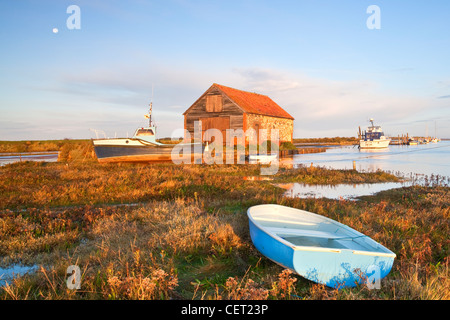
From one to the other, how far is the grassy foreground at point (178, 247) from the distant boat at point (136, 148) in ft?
37.3

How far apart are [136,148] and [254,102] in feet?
56.6

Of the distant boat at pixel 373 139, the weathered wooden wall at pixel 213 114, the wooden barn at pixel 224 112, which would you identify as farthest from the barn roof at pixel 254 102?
the distant boat at pixel 373 139

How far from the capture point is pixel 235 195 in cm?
1190

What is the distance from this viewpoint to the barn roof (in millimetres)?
32175

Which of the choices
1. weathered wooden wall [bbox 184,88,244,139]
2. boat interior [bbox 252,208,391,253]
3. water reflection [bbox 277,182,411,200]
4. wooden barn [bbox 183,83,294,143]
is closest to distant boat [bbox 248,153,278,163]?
wooden barn [bbox 183,83,294,143]

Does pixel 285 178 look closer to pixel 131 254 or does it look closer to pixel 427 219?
pixel 427 219

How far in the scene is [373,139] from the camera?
59469 millimetres

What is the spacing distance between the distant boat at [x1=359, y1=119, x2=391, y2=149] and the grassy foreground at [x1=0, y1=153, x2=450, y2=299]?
165 feet

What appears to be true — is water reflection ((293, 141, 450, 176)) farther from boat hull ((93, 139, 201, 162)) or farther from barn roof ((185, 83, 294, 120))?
boat hull ((93, 139, 201, 162))

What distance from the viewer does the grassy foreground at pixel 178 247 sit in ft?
14.5

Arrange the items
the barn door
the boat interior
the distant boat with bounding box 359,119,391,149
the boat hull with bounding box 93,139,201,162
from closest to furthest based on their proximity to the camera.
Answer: the boat interior < the boat hull with bounding box 93,139,201,162 < the barn door < the distant boat with bounding box 359,119,391,149

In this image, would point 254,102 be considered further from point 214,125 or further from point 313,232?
point 313,232
